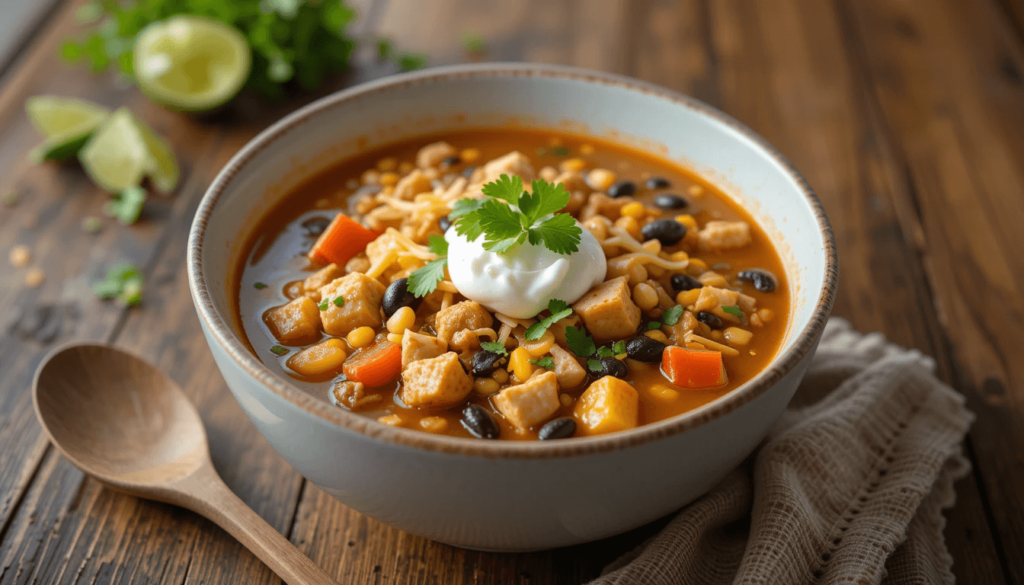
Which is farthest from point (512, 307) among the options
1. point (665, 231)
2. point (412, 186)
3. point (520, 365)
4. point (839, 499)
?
point (839, 499)

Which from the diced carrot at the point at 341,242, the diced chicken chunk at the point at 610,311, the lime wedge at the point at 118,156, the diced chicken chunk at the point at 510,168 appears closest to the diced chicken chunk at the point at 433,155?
the diced chicken chunk at the point at 510,168

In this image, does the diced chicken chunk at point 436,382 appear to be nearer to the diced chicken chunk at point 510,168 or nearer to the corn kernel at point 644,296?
the corn kernel at point 644,296

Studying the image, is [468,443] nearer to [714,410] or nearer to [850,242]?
[714,410]

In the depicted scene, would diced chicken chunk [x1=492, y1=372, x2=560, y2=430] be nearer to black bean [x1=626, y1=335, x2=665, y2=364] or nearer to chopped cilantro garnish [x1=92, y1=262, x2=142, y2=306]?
black bean [x1=626, y1=335, x2=665, y2=364]

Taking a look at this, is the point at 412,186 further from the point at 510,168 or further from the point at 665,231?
the point at 665,231

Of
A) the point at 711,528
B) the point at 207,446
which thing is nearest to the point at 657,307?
the point at 711,528
